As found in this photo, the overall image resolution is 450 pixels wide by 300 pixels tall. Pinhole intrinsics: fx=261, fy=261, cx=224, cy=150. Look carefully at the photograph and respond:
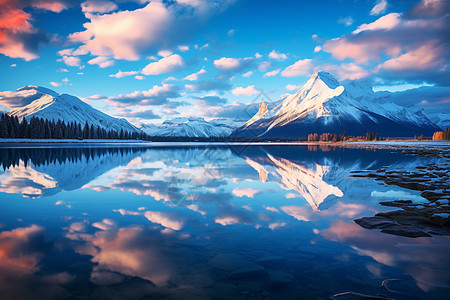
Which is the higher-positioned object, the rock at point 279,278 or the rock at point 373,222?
the rock at point 373,222

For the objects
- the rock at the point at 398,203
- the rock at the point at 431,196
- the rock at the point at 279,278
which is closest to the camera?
the rock at the point at 279,278

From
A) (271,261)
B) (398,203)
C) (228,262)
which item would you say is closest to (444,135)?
(398,203)

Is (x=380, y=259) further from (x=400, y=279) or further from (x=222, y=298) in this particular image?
(x=222, y=298)

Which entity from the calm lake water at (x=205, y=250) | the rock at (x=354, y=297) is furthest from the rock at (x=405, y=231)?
the rock at (x=354, y=297)

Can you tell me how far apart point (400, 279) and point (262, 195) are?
378 inches

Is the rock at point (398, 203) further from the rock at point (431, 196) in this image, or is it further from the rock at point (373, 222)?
the rock at point (373, 222)

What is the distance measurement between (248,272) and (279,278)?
74 cm

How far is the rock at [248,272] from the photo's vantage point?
242 inches

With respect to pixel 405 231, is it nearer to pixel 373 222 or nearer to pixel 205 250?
pixel 373 222

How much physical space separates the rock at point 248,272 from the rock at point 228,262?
0.15m

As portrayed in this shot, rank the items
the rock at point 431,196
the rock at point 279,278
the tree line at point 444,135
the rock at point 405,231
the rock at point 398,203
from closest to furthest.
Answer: the rock at point 279,278, the rock at point 405,231, the rock at point 398,203, the rock at point 431,196, the tree line at point 444,135

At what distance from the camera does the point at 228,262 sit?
686 cm

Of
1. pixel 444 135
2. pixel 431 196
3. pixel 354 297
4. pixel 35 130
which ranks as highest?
pixel 35 130

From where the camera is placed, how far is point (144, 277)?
6.08 metres
